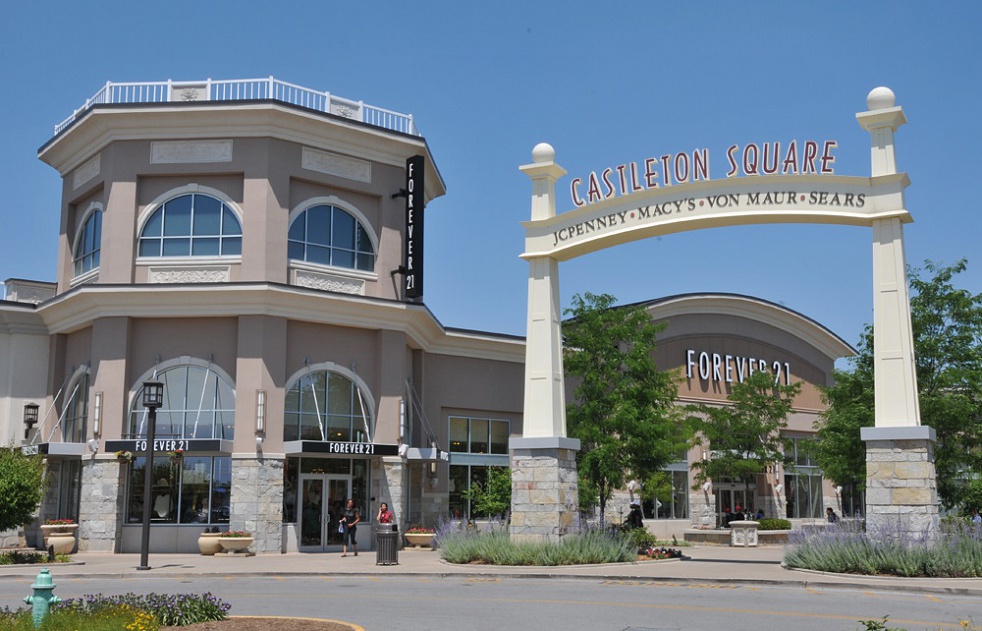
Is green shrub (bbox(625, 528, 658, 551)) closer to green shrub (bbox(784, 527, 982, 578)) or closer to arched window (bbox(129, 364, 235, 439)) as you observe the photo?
green shrub (bbox(784, 527, 982, 578))

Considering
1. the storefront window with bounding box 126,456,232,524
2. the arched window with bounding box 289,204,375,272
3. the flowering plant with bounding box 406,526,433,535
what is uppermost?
the arched window with bounding box 289,204,375,272

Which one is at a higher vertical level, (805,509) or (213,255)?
(213,255)

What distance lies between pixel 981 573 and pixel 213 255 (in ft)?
74.3

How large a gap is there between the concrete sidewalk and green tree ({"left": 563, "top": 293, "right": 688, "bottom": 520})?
3.77 metres

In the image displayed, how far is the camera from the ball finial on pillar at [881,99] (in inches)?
853

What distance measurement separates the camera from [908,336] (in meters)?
20.8

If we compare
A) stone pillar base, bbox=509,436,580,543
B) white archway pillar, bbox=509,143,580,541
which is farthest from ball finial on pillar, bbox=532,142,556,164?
stone pillar base, bbox=509,436,580,543

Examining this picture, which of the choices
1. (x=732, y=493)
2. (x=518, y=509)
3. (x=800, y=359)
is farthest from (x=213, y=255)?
(x=800, y=359)

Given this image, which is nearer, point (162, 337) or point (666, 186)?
point (666, 186)

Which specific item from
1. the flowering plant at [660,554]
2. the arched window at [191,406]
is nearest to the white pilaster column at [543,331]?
the flowering plant at [660,554]

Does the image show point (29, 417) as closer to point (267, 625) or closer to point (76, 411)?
point (76, 411)

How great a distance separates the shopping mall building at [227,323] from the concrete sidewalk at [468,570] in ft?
7.91

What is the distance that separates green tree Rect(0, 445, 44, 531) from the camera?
81.8 feet

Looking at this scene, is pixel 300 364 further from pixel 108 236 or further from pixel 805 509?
pixel 805 509
